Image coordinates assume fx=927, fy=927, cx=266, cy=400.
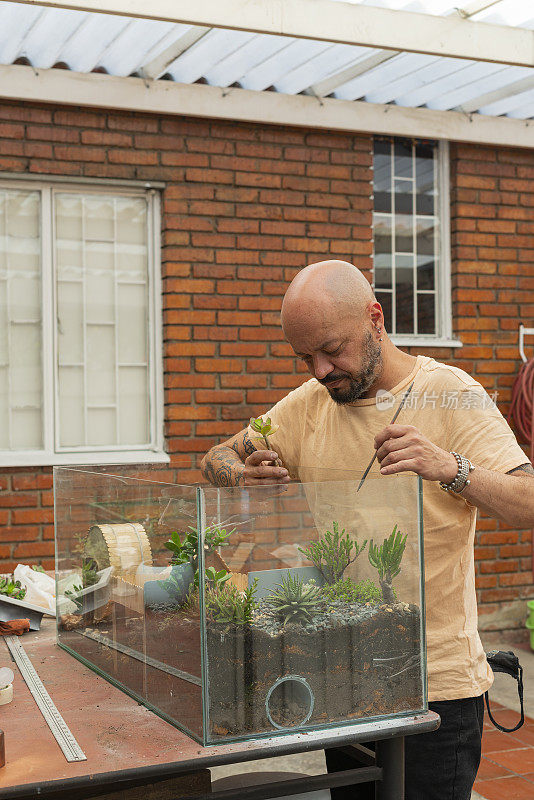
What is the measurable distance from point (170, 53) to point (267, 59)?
21.6 inches

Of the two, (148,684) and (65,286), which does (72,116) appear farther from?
(148,684)

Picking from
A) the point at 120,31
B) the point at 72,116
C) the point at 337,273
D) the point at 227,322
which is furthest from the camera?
the point at 227,322

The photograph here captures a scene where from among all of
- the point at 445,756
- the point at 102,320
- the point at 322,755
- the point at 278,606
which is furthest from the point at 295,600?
the point at 102,320

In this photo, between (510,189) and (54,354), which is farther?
(510,189)

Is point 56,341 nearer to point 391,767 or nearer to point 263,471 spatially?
point 263,471

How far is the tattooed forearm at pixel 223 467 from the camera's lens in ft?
8.76

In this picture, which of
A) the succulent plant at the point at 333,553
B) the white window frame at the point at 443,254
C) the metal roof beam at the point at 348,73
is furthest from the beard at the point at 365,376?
the white window frame at the point at 443,254

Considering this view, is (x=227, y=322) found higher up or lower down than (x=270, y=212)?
lower down

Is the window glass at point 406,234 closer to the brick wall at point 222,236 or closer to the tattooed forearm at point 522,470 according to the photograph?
the brick wall at point 222,236

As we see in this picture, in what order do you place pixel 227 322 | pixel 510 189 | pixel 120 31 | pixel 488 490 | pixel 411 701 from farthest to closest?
pixel 510 189, pixel 227 322, pixel 120 31, pixel 488 490, pixel 411 701

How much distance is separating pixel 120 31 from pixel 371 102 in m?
1.88

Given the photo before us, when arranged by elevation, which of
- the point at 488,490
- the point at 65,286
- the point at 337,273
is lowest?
the point at 488,490

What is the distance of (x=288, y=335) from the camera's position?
97.1 inches

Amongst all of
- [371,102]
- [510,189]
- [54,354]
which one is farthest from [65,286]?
[510,189]
